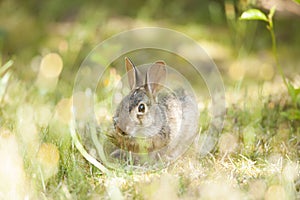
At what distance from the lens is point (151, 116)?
233 cm

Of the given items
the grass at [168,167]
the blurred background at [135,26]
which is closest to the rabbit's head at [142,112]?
the grass at [168,167]

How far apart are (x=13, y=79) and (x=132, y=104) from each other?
1.77 m

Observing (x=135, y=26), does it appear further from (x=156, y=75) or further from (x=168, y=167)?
(x=168, y=167)

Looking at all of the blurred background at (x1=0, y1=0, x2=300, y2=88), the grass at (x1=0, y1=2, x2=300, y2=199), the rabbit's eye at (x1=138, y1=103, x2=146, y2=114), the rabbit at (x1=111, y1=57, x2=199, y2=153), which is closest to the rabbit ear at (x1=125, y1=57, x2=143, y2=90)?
the rabbit at (x1=111, y1=57, x2=199, y2=153)

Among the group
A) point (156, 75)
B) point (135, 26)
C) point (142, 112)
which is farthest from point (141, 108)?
point (135, 26)

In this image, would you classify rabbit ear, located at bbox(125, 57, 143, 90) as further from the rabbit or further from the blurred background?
the blurred background

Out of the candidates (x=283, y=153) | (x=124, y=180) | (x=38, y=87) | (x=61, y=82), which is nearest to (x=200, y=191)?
(x=124, y=180)

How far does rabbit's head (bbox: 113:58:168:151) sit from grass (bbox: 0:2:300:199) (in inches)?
5.9

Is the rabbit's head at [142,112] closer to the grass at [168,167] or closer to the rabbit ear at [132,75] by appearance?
the rabbit ear at [132,75]

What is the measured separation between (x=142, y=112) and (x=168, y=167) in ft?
0.88

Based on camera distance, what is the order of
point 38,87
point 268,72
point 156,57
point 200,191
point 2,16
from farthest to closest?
point 2,16 → point 156,57 → point 268,72 → point 38,87 → point 200,191

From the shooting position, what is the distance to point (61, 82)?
4.02m

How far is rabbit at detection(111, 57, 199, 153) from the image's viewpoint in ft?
7.47

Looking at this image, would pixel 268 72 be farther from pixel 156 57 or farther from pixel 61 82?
pixel 61 82
